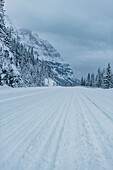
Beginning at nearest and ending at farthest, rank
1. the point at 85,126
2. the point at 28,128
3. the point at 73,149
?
the point at 73,149 < the point at 28,128 < the point at 85,126

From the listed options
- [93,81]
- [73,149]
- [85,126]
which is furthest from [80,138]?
[93,81]

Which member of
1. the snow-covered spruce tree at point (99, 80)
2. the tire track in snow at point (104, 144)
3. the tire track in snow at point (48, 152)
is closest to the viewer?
the tire track in snow at point (48, 152)

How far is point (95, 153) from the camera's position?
1854 mm

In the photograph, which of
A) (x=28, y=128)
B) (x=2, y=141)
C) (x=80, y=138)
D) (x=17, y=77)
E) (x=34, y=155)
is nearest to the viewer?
(x=34, y=155)

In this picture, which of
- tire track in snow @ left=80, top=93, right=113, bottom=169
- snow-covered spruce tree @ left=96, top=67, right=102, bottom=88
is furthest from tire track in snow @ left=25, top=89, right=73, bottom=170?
snow-covered spruce tree @ left=96, top=67, right=102, bottom=88

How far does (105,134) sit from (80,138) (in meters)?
0.59

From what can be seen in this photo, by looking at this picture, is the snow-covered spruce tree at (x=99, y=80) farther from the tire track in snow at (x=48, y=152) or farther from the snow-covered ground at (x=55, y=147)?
the tire track in snow at (x=48, y=152)

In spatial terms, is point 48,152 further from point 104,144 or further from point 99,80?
point 99,80

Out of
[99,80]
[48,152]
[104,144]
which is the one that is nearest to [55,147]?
[48,152]

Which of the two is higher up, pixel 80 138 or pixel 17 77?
pixel 17 77

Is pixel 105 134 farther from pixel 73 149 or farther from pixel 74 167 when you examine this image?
pixel 74 167

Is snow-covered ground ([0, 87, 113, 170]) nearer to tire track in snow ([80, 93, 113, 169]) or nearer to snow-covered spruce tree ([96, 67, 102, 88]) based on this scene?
tire track in snow ([80, 93, 113, 169])

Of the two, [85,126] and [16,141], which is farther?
[85,126]

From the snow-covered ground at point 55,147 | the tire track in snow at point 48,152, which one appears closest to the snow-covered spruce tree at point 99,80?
the snow-covered ground at point 55,147
